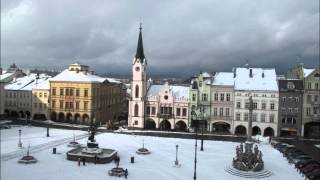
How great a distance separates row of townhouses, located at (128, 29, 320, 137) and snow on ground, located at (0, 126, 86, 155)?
13474 mm

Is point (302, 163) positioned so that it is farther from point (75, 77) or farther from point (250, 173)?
point (75, 77)

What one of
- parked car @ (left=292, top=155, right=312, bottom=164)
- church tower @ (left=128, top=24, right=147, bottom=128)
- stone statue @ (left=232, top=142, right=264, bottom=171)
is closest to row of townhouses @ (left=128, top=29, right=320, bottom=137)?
church tower @ (left=128, top=24, right=147, bottom=128)

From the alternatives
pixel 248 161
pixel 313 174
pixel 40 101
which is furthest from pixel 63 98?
pixel 313 174

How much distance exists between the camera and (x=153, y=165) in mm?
41344

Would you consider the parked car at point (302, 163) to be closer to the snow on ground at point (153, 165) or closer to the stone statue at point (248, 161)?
the snow on ground at point (153, 165)

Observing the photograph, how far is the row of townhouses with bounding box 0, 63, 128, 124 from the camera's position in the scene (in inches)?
2891

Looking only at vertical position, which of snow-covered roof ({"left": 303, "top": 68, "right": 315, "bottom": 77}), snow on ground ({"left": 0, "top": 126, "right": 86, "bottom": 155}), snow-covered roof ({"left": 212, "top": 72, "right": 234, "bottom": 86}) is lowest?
snow on ground ({"left": 0, "top": 126, "right": 86, "bottom": 155})

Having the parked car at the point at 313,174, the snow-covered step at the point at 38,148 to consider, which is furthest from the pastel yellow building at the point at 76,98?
the parked car at the point at 313,174

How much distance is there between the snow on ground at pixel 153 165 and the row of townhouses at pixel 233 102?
1143cm

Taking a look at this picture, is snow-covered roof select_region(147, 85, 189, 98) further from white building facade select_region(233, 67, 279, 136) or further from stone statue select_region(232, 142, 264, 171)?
stone statue select_region(232, 142, 264, 171)

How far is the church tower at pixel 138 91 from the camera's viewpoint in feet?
225

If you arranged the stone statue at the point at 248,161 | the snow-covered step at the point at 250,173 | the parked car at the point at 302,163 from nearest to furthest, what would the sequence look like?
the snow-covered step at the point at 250,173
the stone statue at the point at 248,161
the parked car at the point at 302,163

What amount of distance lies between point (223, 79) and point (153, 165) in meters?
30.4

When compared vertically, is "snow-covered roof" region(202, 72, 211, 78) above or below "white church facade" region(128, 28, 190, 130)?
above
